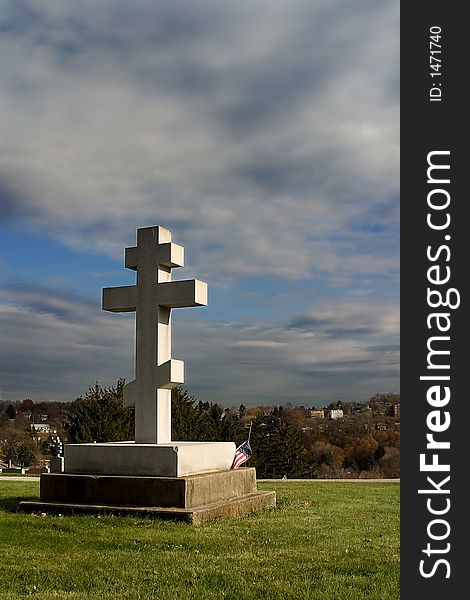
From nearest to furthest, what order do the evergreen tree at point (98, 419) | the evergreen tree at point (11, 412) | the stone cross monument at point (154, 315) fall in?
1. the stone cross monument at point (154, 315)
2. the evergreen tree at point (98, 419)
3. the evergreen tree at point (11, 412)

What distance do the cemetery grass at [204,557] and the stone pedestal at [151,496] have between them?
24 centimetres

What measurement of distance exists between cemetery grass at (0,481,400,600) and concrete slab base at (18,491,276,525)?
18 cm

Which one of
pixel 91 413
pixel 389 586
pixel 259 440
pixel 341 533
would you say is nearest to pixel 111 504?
pixel 341 533

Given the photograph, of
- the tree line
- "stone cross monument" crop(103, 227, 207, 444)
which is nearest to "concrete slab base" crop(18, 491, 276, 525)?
"stone cross monument" crop(103, 227, 207, 444)

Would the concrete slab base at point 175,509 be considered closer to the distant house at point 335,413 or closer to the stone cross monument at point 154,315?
the stone cross monument at point 154,315

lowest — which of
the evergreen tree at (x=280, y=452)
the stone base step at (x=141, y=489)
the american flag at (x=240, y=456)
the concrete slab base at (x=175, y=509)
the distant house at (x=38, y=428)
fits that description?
the distant house at (x=38, y=428)

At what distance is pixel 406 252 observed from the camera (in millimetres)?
6359

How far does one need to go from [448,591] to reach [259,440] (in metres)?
29.0

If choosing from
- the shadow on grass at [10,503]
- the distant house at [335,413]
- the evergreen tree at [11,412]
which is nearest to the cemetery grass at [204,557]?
the shadow on grass at [10,503]

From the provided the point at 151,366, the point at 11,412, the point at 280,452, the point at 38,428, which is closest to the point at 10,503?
the point at 151,366

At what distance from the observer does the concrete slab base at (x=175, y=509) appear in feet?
29.2

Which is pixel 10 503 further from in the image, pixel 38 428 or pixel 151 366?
pixel 38 428

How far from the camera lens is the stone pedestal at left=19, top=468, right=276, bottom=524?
926cm

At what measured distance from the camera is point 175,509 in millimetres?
9141
